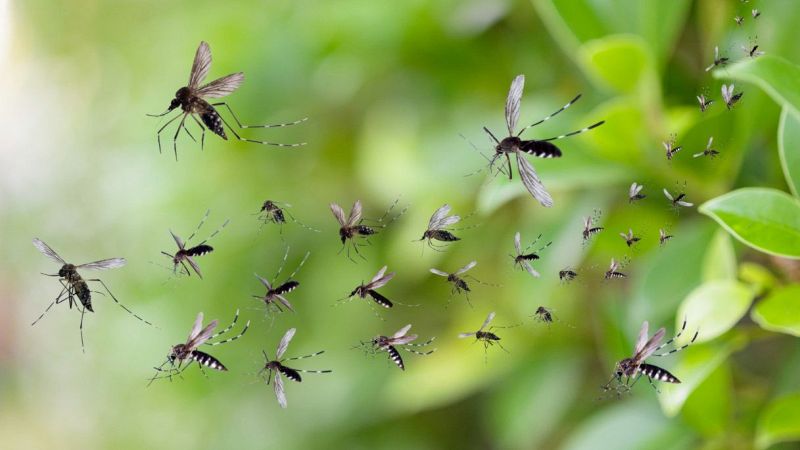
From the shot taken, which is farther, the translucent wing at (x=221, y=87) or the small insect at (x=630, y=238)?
the small insect at (x=630, y=238)

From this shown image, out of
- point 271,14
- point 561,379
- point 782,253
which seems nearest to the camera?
point 782,253

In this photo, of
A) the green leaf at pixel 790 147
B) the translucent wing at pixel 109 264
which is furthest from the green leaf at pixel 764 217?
the translucent wing at pixel 109 264

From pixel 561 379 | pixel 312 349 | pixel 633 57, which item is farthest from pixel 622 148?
pixel 312 349

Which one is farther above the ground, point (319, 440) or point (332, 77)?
point (332, 77)

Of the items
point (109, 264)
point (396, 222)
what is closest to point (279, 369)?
point (109, 264)

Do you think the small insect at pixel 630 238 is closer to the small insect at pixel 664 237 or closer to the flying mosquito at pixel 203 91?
the small insect at pixel 664 237

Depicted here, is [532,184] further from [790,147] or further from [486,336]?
[486,336]

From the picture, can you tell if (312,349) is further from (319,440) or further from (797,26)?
(797,26)

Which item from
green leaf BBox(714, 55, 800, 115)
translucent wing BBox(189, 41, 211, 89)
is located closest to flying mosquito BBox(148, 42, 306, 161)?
translucent wing BBox(189, 41, 211, 89)
